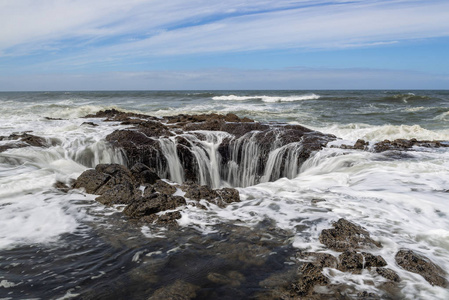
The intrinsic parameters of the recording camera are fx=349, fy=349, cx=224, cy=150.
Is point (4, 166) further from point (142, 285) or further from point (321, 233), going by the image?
point (321, 233)

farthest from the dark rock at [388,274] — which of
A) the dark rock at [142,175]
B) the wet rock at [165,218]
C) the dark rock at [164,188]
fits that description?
the dark rock at [142,175]

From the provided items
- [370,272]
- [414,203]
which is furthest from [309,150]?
[370,272]

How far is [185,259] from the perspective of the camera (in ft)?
11.5

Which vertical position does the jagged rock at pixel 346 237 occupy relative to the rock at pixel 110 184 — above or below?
below

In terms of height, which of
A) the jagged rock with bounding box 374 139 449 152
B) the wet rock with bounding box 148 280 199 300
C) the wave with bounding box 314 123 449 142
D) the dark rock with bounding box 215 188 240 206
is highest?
the jagged rock with bounding box 374 139 449 152

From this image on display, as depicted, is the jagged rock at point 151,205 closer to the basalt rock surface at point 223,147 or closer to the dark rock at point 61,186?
the dark rock at point 61,186

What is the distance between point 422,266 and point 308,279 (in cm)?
117

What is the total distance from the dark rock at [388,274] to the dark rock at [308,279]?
54 cm

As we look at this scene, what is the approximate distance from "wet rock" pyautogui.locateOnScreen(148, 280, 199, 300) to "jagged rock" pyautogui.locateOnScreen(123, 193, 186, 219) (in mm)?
1767

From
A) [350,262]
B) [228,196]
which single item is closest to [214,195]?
[228,196]

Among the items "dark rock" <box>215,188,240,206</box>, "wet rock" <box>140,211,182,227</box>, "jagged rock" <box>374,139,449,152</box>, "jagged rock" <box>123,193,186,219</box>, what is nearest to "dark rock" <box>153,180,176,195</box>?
"jagged rock" <box>123,193,186,219</box>

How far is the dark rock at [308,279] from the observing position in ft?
9.66

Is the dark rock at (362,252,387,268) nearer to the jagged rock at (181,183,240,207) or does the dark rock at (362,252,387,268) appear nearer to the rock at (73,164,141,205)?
the jagged rock at (181,183,240,207)

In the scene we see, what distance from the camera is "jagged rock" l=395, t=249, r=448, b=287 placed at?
3.16m
